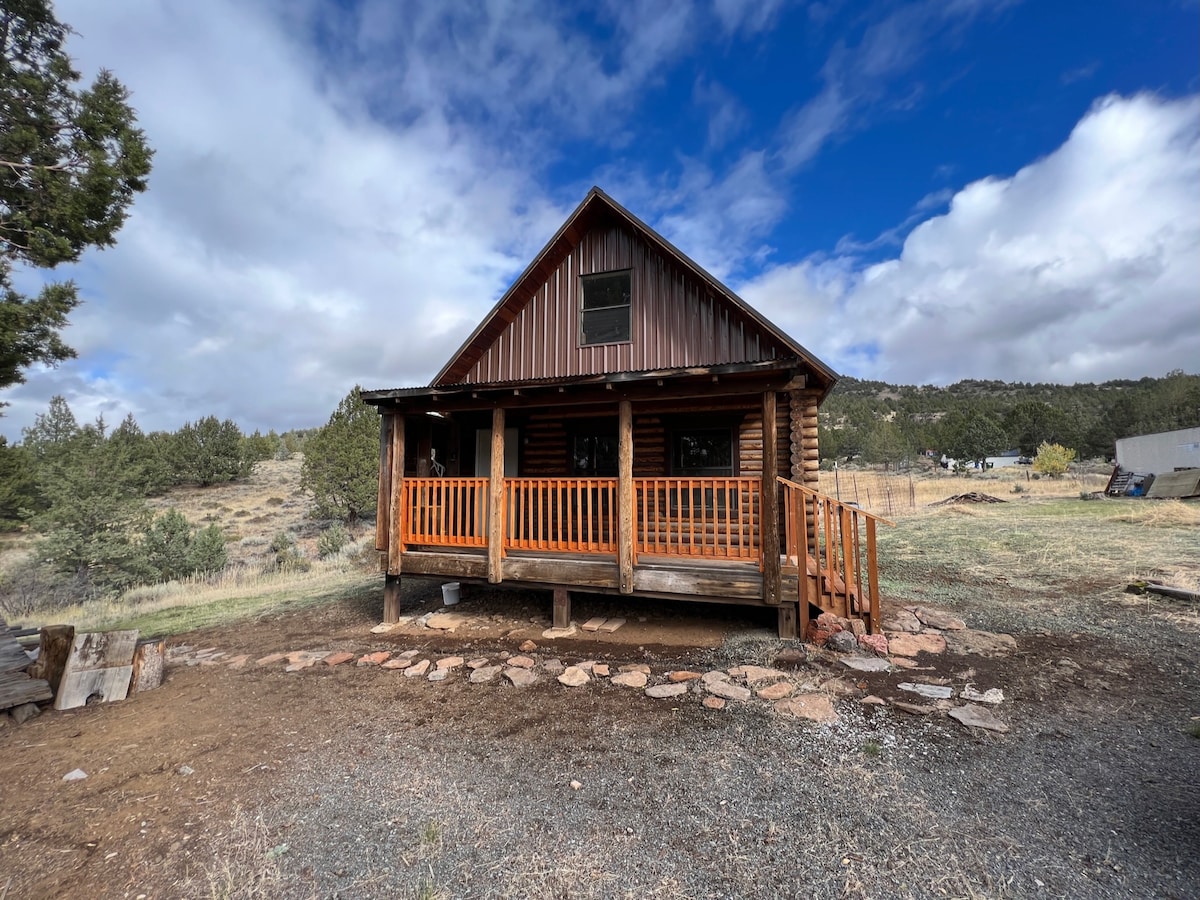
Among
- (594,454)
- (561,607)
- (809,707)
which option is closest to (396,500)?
(561,607)

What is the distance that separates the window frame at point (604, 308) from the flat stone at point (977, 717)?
272 inches

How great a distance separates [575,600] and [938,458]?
69585 millimetres

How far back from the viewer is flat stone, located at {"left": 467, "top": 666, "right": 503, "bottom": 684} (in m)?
5.55

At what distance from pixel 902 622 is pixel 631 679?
374 centimetres

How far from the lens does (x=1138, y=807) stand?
3043 millimetres

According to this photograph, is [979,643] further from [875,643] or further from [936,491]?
[936,491]

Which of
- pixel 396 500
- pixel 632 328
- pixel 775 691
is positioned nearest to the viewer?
pixel 775 691

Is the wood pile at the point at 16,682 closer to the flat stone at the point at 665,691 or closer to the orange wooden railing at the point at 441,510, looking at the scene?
the orange wooden railing at the point at 441,510

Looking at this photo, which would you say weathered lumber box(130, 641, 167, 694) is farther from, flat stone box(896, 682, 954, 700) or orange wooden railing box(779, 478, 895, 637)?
flat stone box(896, 682, 954, 700)

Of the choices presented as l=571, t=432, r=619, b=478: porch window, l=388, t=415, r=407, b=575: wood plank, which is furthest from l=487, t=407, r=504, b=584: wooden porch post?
l=571, t=432, r=619, b=478: porch window

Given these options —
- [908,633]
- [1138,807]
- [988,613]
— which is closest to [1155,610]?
[988,613]

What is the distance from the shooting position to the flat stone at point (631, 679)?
5.22 metres

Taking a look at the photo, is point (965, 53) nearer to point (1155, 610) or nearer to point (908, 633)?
point (1155, 610)

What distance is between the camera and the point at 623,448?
686 centimetres
